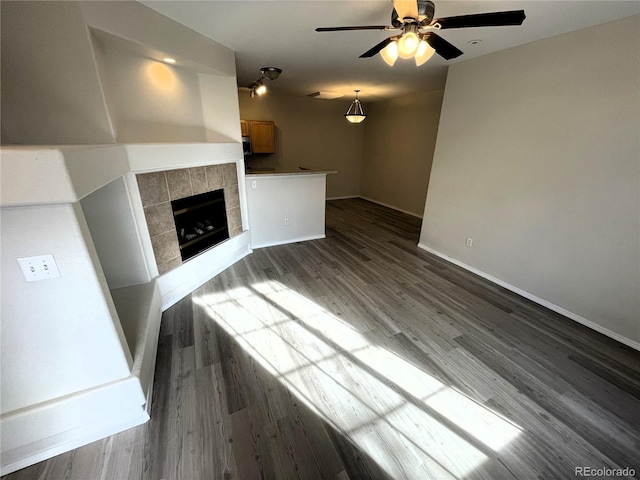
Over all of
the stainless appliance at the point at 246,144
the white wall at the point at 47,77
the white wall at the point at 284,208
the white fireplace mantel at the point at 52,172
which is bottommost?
the white wall at the point at 284,208

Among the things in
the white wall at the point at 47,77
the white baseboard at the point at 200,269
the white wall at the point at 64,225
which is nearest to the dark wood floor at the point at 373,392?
the white baseboard at the point at 200,269

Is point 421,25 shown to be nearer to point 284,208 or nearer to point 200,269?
point 284,208

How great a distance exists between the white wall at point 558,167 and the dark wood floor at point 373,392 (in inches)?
16.5

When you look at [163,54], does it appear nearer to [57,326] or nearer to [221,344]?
[57,326]

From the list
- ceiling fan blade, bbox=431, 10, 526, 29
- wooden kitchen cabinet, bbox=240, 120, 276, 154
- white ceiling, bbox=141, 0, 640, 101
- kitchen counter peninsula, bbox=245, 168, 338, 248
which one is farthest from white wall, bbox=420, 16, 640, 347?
wooden kitchen cabinet, bbox=240, 120, 276, 154

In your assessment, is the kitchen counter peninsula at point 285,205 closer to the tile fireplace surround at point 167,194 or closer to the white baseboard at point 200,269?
the white baseboard at point 200,269

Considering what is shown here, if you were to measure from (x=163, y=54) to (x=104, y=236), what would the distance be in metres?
1.68

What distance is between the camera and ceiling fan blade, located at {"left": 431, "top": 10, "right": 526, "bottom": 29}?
1.32 meters

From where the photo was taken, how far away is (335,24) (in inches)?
84.5

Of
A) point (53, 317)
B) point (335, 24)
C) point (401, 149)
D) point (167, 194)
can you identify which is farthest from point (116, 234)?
point (401, 149)

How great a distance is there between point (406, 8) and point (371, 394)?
2364 mm

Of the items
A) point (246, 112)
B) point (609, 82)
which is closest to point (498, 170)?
point (609, 82)

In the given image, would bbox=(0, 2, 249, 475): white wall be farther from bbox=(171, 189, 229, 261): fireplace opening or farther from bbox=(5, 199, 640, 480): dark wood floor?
bbox=(171, 189, 229, 261): fireplace opening

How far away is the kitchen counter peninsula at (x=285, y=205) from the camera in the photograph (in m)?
3.71
